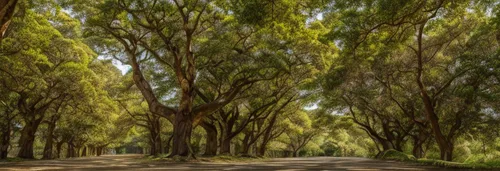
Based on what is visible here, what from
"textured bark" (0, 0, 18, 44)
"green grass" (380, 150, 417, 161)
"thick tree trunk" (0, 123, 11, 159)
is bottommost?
"green grass" (380, 150, 417, 161)

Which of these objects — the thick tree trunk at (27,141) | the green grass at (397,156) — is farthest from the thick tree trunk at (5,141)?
the green grass at (397,156)

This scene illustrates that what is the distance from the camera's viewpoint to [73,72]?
76.5 feet

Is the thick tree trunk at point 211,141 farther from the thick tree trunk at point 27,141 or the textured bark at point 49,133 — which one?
the textured bark at point 49,133

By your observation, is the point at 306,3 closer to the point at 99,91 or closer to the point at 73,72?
the point at 73,72

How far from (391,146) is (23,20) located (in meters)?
31.9

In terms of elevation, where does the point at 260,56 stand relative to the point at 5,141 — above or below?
above

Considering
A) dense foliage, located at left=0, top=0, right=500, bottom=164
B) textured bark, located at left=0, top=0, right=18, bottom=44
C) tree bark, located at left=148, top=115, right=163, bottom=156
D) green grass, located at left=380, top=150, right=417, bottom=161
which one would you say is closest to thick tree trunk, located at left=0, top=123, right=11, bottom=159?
dense foliage, located at left=0, top=0, right=500, bottom=164

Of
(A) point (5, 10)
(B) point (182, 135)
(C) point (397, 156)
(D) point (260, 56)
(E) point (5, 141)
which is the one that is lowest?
(C) point (397, 156)

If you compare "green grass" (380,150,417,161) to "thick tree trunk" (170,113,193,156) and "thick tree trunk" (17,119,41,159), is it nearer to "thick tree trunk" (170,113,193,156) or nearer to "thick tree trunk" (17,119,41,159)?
"thick tree trunk" (170,113,193,156)

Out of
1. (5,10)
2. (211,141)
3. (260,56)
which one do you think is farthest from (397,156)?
(5,10)

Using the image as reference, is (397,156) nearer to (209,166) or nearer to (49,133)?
(209,166)

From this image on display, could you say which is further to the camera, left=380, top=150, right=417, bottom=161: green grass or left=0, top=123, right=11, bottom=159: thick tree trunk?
left=0, top=123, right=11, bottom=159: thick tree trunk

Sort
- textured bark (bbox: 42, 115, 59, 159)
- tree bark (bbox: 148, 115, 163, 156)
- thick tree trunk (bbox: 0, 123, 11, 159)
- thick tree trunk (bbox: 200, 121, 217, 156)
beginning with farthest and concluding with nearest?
tree bark (bbox: 148, 115, 163, 156) < textured bark (bbox: 42, 115, 59, 159) < thick tree trunk (bbox: 200, 121, 217, 156) < thick tree trunk (bbox: 0, 123, 11, 159)

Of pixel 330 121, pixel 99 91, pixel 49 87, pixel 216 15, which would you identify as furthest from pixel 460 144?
pixel 49 87
